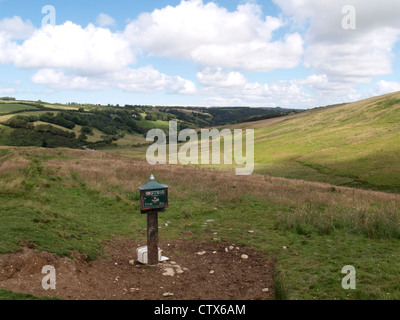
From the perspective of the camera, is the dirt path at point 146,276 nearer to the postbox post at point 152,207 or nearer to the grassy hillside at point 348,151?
the postbox post at point 152,207

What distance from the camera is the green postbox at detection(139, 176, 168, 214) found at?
9.70m

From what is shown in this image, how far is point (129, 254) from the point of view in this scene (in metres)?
11.0

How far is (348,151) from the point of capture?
56.7m

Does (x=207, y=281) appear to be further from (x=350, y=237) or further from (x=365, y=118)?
(x=365, y=118)

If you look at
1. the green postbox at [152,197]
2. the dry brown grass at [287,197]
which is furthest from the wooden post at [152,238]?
the dry brown grass at [287,197]

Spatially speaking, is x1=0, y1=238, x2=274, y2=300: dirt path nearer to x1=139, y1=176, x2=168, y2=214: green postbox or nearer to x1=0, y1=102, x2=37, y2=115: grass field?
x1=139, y1=176, x2=168, y2=214: green postbox

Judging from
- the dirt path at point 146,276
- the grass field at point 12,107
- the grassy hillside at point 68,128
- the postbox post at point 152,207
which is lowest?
the dirt path at point 146,276

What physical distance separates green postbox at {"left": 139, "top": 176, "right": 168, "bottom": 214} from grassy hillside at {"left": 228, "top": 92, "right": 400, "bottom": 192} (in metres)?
33.8

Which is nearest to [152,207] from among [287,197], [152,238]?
[152,238]

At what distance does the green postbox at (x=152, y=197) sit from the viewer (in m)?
9.70

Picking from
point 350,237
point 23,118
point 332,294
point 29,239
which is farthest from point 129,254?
point 23,118

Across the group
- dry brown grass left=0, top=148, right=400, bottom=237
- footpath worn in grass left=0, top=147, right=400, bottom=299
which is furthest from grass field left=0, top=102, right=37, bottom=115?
footpath worn in grass left=0, top=147, right=400, bottom=299

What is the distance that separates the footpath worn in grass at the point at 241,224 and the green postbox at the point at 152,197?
250 cm

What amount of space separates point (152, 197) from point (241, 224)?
6.05 m
